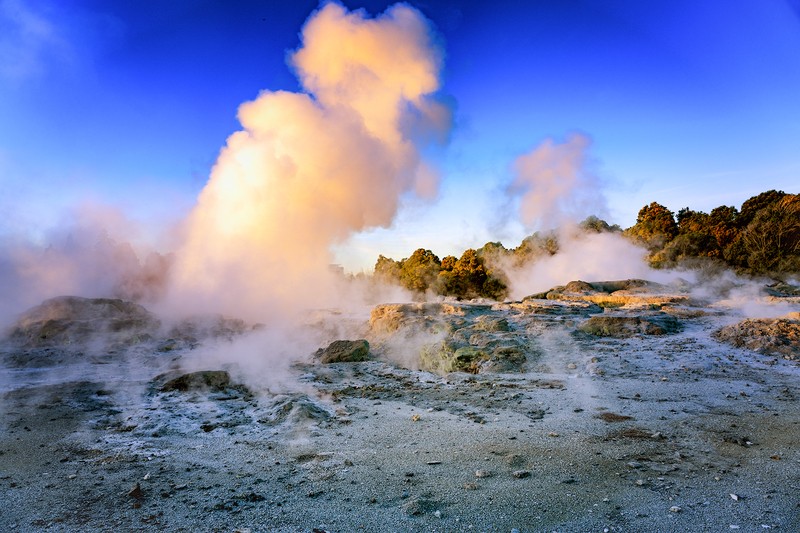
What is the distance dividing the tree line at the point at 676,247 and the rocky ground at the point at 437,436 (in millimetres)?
24458

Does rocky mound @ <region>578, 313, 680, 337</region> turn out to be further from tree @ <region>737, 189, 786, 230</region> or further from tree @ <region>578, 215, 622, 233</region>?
tree @ <region>737, 189, 786, 230</region>

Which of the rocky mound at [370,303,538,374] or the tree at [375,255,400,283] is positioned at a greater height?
the tree at [375,255,400,283]

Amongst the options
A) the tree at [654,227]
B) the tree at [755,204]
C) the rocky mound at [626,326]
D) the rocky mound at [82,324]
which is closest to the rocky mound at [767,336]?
the rocky mound at [626,326]

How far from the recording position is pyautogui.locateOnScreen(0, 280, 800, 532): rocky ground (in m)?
3.78

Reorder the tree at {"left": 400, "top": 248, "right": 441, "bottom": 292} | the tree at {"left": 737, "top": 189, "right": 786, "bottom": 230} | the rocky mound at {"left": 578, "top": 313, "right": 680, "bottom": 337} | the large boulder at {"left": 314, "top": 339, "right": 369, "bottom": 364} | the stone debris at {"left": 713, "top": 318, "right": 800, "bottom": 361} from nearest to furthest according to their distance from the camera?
the stone debris at {"left": 713, "top": 318, "right": 800, "bottom": 361}, the rocky mound at {"left": 578, "top": 313, "right": 680, "bottom": 337}, the large boulder at {"left": 314, "top": 339, "right": 369, "bottom": 364}, the tree at {"left": 737, "top": 189, "right": 786, "bottom": 230}, the tree at {"left": 400, "top": 248, "right": 441, "bottom": 292}

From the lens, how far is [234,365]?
34.7 ft

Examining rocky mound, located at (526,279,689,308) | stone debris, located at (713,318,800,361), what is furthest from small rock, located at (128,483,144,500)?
rocky mound, located at (526,279,689,308)

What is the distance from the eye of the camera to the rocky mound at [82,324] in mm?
14266

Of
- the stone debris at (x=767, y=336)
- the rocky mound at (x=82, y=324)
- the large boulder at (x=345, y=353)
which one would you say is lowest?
the stone debris at (x=767, y=336)

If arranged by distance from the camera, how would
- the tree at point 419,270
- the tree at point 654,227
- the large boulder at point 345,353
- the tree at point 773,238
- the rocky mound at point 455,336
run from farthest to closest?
the tree at point 419,270
the tree at point 654,227
the tree at point 773,238
the large boulder at point 345,353
the rocky mound at point 455,336

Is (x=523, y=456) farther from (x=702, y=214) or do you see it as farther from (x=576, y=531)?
(x=702, y=214)

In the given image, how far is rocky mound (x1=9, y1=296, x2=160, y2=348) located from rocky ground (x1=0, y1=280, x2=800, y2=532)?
6.63ft

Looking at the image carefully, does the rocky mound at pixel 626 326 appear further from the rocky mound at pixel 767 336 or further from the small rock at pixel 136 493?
the small rock at pixel 136 493

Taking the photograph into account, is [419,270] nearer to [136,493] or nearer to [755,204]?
[755,204]
